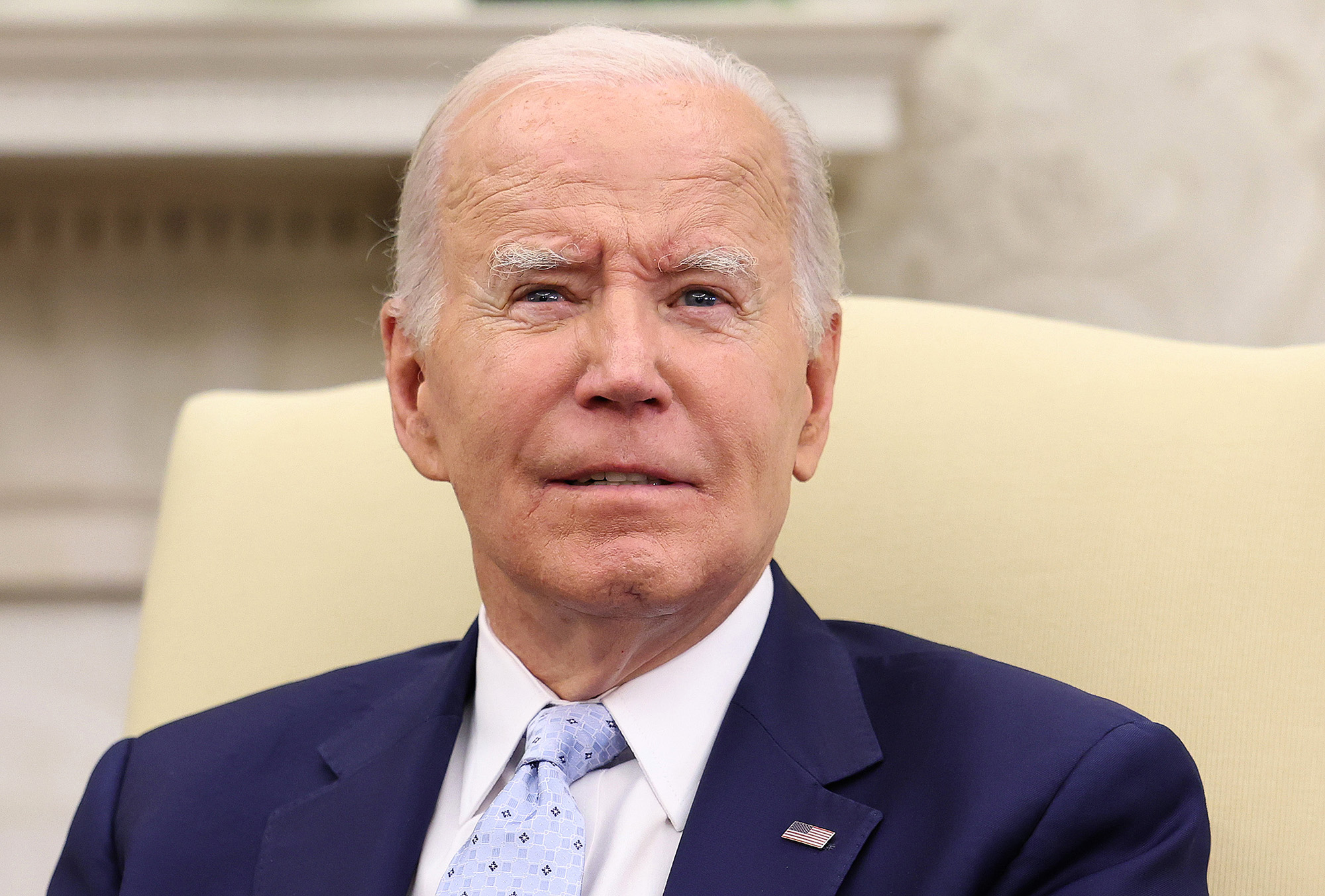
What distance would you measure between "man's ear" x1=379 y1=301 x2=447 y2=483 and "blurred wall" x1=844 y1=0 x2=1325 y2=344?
1201mm

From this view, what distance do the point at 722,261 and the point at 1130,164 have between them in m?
1.27

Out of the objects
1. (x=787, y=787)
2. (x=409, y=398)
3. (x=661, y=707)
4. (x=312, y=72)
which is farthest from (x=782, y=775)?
(x=312, y=72)

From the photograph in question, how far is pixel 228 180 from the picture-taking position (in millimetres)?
2197

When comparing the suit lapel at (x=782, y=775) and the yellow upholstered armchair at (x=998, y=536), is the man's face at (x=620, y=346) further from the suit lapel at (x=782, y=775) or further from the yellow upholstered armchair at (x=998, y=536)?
the yellow upholstered armchair at (x=998, y=536)

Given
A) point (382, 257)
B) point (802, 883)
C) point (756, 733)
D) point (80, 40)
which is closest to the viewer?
point (802, 883)

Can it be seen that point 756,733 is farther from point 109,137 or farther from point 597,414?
point 109,137

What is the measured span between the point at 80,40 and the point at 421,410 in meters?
1.14

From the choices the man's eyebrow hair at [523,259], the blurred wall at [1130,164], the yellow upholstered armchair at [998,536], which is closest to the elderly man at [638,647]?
the man's eyebrow hair at [523,259]

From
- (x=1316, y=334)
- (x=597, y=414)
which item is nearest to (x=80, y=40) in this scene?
(x=597, y=414)

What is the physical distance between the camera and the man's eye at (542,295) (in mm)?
1020

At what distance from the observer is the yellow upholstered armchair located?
1062mm

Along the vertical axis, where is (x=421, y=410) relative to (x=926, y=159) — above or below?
below

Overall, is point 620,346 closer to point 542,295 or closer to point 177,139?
point 542,295

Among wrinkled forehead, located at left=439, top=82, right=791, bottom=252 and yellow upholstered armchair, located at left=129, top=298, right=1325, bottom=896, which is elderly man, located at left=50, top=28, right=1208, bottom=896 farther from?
yellow upholstered armchair, located at left=129, top=298, right=1325, bottom=896
